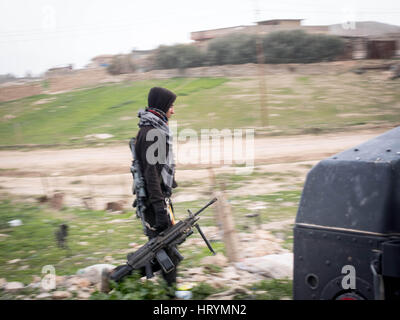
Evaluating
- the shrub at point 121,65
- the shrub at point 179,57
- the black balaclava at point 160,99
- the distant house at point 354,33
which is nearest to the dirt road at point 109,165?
the black balaclava at point 160,99

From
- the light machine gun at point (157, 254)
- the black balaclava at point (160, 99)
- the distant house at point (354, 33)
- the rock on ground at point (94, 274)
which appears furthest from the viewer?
the distant house at point (354, 33)

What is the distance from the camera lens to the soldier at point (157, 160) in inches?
142

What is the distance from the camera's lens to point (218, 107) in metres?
16.2

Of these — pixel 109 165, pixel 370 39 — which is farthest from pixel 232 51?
pixel 109 165

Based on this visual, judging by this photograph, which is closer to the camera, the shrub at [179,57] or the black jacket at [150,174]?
the black jacket at [150,174]

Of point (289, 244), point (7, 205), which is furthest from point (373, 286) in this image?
point (7, 205)

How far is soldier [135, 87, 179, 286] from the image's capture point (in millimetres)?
3607

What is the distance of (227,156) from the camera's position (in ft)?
36.6

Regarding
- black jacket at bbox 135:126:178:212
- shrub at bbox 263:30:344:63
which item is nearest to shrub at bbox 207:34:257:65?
shrub at bbox 263:30:344:63

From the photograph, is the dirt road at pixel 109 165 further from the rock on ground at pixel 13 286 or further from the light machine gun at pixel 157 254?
the light machine gun at pixel 157 254

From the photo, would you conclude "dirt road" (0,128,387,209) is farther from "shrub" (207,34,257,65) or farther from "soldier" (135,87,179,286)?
"shrub" (207,34,257,65)

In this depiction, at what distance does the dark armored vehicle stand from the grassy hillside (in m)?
11.1

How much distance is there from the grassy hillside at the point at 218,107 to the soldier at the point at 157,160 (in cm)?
984

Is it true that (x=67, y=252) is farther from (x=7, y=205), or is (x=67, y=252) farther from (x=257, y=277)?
(x=7, y=205)
